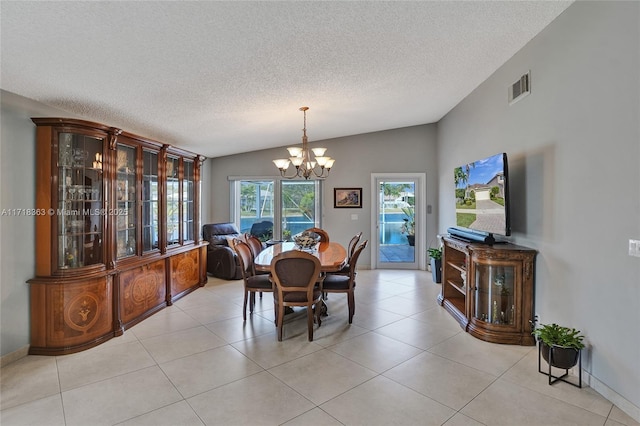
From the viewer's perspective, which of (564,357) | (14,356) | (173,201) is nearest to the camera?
(564,357)

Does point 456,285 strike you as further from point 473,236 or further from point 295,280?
point 295,280

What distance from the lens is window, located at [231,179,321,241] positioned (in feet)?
22.0

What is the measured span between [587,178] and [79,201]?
450cm

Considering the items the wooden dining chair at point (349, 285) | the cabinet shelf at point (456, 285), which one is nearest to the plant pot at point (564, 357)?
the cabinet shelf at point (456, 285)

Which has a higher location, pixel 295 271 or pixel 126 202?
pixel 126 202

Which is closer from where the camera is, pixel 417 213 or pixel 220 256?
pixel 220 256

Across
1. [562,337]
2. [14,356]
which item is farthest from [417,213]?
[14,356]

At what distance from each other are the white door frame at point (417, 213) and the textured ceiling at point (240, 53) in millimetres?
2370

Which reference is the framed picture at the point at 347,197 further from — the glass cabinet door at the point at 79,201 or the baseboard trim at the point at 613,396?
the baseboard trim at the point at 613,396

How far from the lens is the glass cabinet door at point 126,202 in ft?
11.5

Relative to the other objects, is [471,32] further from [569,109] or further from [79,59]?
[79,59]

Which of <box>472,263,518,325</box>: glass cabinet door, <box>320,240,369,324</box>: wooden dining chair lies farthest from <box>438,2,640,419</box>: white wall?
<box>320,240,369,324</box>: wooden dining chair

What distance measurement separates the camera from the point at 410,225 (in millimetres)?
6512

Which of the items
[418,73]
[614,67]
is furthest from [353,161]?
[614,67]
